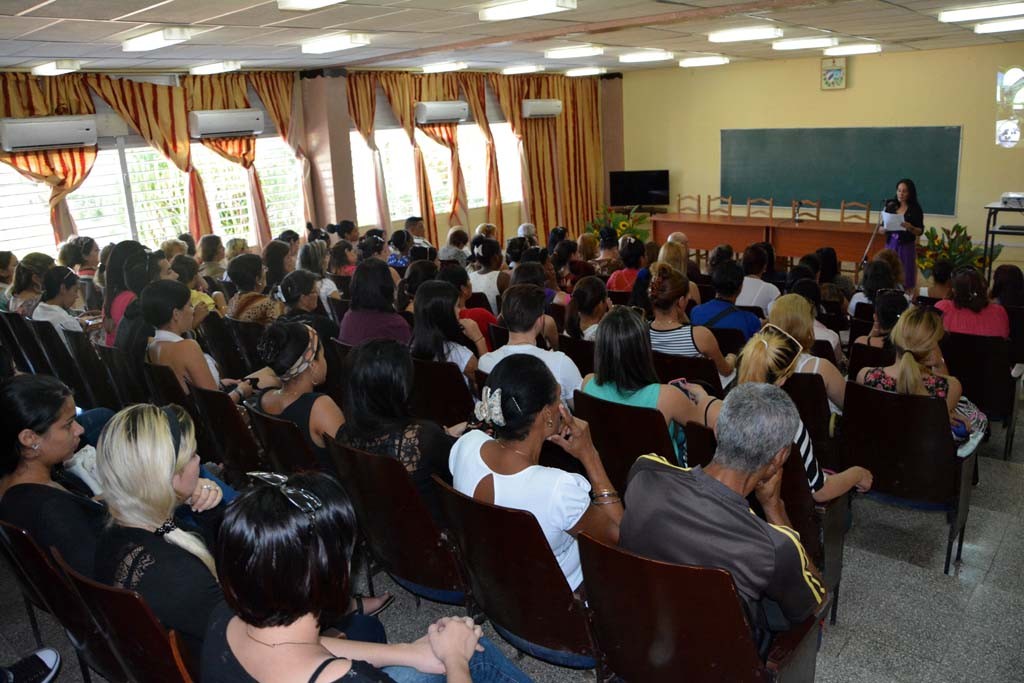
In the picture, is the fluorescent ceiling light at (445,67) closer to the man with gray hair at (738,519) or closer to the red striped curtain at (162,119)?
the red striped curtain at (162,119)

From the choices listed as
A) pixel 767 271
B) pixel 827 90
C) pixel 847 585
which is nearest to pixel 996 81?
pixel 827 90

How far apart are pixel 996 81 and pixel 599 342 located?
911cm

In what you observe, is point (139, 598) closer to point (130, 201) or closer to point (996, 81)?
point (130, 201)

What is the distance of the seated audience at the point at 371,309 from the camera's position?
4461 mm

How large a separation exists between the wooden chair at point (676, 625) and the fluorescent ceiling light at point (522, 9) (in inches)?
155

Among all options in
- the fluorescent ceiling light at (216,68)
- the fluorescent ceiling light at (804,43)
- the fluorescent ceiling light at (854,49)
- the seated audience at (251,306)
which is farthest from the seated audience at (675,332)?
the fluorescent ceiling light at (854,49)

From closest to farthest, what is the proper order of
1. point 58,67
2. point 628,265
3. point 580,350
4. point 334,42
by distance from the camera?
point 580,350, point 628,265, point 334,42, point 58,67

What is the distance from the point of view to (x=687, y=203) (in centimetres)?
1280

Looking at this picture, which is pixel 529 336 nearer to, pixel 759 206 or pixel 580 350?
pixel 580 350

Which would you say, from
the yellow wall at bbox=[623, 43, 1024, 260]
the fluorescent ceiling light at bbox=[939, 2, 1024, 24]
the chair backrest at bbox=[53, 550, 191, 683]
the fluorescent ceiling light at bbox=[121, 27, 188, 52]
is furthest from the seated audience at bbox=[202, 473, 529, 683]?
the yellow wall at bbox=[623, 43, 1024, 260]

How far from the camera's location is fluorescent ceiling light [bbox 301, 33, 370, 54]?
6.43 metres

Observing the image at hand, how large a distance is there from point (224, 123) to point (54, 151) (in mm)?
1721

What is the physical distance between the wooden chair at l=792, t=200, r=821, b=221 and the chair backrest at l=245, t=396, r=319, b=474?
923 centimetres

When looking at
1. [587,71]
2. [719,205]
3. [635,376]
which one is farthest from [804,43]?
[635,376]
